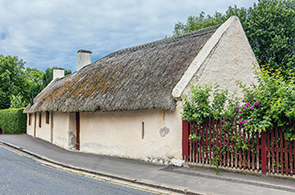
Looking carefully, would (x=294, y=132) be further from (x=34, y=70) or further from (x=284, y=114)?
(x=34, y=70)

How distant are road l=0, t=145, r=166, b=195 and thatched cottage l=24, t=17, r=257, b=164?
2.89 meters

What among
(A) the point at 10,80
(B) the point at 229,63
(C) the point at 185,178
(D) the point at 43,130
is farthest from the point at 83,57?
(A) the point at 10,80

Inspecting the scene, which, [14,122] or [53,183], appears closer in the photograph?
[53,183]

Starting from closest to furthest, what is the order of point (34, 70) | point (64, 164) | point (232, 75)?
point (64, 164) → point (232, 75) → point (34, 70)

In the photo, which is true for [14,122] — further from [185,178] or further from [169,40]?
[185,178]

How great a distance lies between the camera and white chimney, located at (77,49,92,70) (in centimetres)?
2109

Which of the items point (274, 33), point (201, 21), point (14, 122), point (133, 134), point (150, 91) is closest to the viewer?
point (150, 91)

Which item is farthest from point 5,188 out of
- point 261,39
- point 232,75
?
point 261,39

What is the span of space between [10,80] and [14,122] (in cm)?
1785

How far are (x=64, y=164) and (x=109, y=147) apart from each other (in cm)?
233

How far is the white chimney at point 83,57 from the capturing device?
21.1m

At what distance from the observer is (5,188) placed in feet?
20.7

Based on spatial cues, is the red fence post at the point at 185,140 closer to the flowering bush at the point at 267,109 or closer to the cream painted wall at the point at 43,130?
the flowering bush at the point at 267,109

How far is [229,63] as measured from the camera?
1061 centimetres
